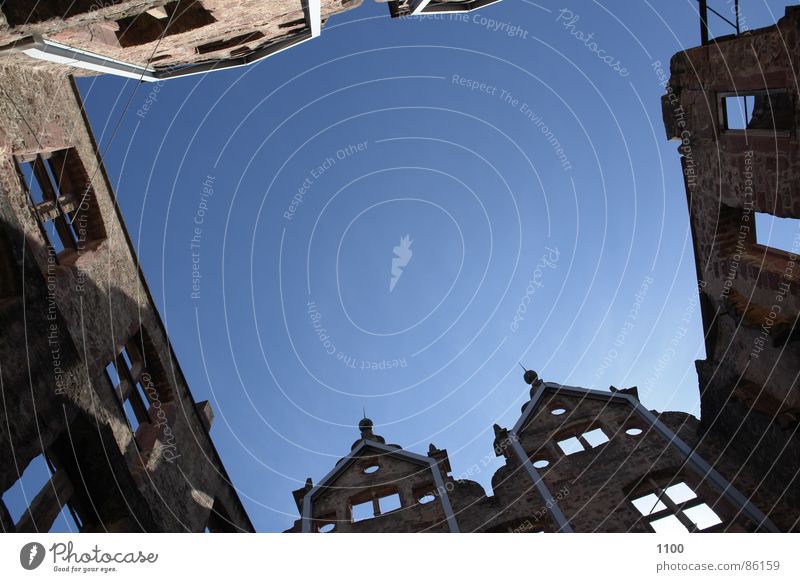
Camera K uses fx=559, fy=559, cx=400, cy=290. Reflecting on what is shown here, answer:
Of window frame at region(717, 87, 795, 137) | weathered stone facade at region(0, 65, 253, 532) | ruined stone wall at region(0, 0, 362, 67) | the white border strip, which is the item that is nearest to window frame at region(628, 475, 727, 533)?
window frame at region(717, 87, 795, 137)

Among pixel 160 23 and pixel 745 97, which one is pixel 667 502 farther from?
pixel 160 23

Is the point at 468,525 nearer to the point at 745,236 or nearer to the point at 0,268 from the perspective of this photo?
the point at 745,236

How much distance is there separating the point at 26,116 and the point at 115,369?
6340 mm

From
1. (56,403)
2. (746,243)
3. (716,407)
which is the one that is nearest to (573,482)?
(716,407)

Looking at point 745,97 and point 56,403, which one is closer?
point 56,403

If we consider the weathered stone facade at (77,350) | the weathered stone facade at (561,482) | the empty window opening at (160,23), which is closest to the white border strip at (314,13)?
the empty window opening at (160,23)

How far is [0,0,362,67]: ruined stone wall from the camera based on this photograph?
28.9 feet

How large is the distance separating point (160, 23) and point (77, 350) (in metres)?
7.76

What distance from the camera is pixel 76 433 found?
12117 mm

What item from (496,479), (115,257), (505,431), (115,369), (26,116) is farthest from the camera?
(505,431)

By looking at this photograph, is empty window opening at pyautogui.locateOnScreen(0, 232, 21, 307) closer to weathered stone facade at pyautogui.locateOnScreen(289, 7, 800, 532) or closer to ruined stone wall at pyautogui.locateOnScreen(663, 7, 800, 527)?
weathered stone facade at pyautogui.locateOnScreen(289, 7, 800, 532)

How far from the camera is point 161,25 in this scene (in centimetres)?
1316

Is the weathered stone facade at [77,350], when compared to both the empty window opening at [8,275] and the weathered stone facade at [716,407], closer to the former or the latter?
the empty window opening at [8,275]

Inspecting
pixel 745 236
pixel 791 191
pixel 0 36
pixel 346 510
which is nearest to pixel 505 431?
pixel 346 510
